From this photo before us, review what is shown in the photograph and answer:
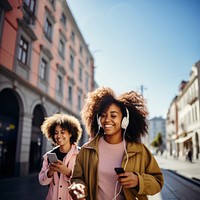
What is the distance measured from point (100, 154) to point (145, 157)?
1.38ft

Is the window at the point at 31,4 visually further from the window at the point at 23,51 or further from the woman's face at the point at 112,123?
the woman's face at the point at 112,123

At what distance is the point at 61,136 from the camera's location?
327 cm

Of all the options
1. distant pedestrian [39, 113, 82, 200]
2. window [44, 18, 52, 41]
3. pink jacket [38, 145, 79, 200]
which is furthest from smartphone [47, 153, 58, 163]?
window [44, 18, 52, 41]

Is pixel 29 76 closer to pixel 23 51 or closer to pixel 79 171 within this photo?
pixel 23 51

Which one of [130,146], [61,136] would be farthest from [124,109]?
[61,136]

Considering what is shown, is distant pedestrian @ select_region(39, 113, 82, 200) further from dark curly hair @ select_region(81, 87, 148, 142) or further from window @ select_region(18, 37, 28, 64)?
window @ select_region(18, 37, 28, 64)

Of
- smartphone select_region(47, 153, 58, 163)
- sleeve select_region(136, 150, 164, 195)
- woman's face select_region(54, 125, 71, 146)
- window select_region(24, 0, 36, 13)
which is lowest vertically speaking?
sleeve select_region(136, 150, 164, 195)

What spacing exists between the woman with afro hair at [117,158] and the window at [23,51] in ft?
34.6

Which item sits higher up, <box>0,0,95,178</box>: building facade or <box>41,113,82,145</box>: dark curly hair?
<box>0,0,95,178</box>: building facade

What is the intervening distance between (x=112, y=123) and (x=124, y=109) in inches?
10.4

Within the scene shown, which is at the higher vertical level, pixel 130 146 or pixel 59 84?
pixel 59 84

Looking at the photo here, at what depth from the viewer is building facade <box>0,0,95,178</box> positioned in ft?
35.0

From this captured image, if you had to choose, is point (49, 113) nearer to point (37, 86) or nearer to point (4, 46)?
point (37, 86)

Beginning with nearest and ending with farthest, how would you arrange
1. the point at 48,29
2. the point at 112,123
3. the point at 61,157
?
the point at 112,123
the point at 61,157
the point at 48,29
